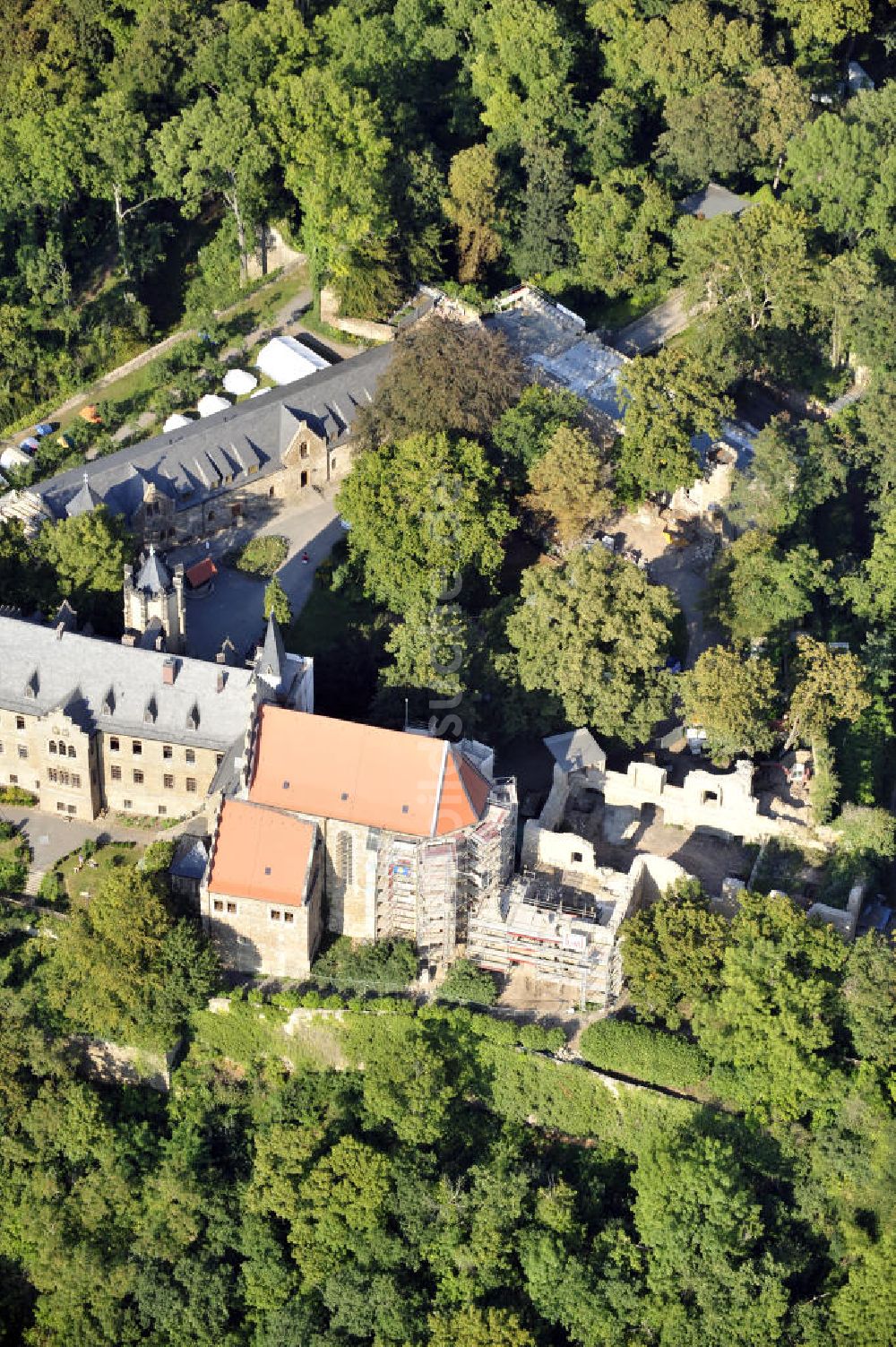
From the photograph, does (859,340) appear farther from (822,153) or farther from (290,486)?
(290,486)

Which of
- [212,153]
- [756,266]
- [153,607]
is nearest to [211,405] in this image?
[212,153]

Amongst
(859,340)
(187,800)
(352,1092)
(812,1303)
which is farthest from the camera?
(859,340)

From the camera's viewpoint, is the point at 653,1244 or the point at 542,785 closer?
the point at 653,1244

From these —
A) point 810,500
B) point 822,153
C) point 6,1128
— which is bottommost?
point 6,1128

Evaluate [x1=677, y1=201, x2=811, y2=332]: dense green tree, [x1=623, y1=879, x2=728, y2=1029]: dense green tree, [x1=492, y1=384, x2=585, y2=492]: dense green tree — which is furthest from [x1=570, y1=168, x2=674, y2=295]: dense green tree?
[x1=623, y1=879, x2=728, y2=1029]: dense green tree

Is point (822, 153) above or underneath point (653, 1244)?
above

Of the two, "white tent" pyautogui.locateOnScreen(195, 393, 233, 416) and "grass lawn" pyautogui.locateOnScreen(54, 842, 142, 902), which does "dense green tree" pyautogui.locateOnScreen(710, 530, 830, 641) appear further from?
"grass lawn" pyautogui.locateOnScreen(54, 842, 142, 902)

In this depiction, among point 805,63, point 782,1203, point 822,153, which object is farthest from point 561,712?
point 805,63
